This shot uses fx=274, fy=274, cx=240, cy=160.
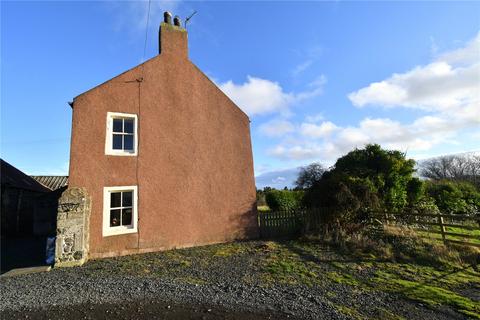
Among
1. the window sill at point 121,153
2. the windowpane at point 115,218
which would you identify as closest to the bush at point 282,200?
the window sill at point 121,153

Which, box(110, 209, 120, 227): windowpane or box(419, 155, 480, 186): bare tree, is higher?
box(419, 155, 480, 186): bare tree

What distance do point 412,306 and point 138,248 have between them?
28.8ft

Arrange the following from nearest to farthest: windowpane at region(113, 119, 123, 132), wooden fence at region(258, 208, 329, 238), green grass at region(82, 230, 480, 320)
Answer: green grass at region(82, 230, 480, 320)
windowpane at region(113, 119, 123, 132)
wooden fence at region(258, 208, 329, 238)

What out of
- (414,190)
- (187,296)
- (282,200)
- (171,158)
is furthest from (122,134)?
(414,190)

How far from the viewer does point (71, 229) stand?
8.80m

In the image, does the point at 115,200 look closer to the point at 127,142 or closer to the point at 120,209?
the point at 120,209

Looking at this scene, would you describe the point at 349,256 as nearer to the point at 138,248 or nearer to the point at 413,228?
the point at 413,228

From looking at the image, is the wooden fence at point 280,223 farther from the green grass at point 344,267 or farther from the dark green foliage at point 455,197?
the dark green foliage at point 455,197

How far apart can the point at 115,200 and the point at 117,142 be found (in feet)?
7.44

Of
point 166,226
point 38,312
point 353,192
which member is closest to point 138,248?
point 166,226

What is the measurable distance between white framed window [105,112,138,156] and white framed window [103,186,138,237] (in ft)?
4.73

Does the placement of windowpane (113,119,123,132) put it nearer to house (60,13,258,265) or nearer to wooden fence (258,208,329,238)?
house (60,13,258,265)

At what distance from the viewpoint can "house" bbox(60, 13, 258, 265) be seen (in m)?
9.84

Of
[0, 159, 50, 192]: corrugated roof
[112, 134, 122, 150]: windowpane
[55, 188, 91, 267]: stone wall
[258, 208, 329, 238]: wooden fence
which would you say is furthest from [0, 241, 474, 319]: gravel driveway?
[0, 159, 50, 192]: corrugated roof
